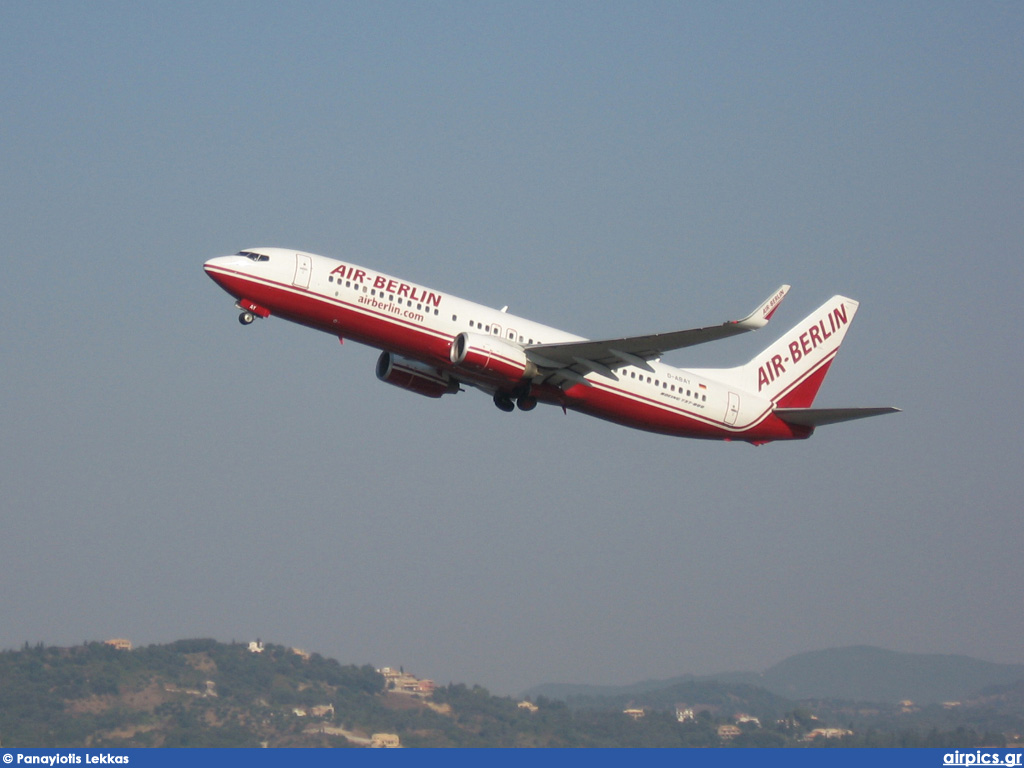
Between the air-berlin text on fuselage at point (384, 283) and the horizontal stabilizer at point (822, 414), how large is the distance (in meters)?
16.8

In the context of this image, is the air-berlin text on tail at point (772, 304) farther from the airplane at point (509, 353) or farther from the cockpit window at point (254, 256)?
the cockpit window at point (254, 256)

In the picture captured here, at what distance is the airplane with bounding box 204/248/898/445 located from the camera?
153 feet

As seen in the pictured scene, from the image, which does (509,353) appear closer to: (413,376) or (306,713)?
(413,376)

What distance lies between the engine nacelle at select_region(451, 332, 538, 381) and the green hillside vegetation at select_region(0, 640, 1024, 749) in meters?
56.5

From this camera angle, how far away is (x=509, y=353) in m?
48.2

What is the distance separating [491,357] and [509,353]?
3.17 feet

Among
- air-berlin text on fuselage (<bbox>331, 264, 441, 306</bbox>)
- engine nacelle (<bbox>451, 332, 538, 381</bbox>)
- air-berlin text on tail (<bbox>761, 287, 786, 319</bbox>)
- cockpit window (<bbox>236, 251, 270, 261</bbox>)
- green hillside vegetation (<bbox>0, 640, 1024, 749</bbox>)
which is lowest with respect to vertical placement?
green hillside vegetation (<bbox>0, 640, 1024, 749</bbox>)

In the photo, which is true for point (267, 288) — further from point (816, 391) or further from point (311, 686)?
point (311, 686)

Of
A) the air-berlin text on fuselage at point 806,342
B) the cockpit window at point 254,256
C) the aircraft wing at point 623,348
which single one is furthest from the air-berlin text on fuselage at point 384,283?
the air-berlin text on fuselage at point 806,342

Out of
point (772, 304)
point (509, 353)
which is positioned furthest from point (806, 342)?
point (509, 353)

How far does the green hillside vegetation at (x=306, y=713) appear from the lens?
10788cm

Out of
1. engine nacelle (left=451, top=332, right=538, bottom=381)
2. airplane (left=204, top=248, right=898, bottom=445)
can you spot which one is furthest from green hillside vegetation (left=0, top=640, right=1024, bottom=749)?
engine nacelle (left=451, top=332, right=538, bottom=381)

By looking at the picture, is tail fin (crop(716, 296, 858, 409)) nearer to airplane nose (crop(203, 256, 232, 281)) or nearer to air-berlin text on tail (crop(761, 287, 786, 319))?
air-berlin text on tail (crop(761, 287, 786, 319))

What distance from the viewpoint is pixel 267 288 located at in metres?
46.6
